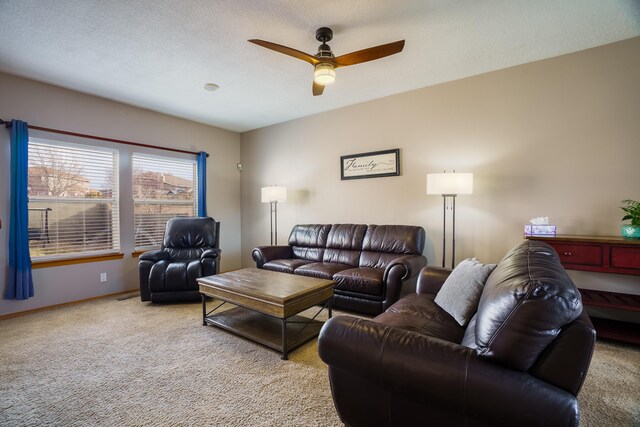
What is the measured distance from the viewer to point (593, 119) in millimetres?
2771

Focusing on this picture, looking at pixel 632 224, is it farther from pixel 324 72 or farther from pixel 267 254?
pixel 267 254

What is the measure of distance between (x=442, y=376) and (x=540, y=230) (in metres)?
2.36

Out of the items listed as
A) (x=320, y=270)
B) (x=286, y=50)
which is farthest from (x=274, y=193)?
(x=286, y=50)

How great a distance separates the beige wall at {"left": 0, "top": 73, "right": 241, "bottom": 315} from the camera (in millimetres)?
3256

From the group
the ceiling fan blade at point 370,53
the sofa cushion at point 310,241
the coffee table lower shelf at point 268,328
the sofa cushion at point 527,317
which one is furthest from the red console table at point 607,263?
the sofa cushion at point 310,241

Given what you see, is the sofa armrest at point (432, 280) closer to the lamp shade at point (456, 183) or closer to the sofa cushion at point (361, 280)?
the sofa cushion at point (361, 280)

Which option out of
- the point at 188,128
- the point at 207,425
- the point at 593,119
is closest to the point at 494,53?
the point at 593,119

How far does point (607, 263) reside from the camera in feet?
7.85

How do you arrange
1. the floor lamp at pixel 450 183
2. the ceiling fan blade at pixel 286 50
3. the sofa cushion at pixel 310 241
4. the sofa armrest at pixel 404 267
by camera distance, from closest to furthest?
the ceiling fan blade at pixel 286 50
the sofa armrest at pixel 404 267
the floor lamp at pixel 450 183
the sofa cushion at pixel 310 241

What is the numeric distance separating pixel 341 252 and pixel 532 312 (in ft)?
9.93

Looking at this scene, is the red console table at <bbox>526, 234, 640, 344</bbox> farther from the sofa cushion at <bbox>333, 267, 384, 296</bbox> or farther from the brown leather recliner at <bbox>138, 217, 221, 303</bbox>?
the brown leather recliner at <bbox>138, 217, 221, 303</bbox>

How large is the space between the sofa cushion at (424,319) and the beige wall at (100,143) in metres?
3.91

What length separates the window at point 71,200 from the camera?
Answer: 3.48 metres

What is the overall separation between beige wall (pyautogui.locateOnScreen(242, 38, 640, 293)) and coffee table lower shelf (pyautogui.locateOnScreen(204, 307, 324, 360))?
1.93 meters
